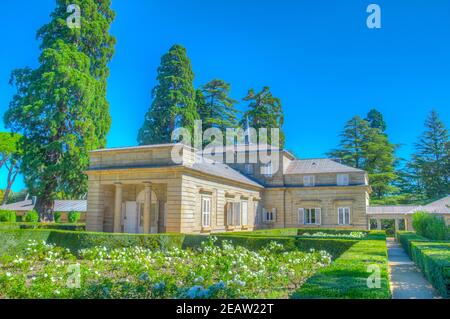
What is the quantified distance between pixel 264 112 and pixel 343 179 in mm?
19436

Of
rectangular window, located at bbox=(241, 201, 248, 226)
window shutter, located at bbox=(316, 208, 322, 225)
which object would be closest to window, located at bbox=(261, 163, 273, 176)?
window shutter, located at bbox=(316, 208, 322, 225)

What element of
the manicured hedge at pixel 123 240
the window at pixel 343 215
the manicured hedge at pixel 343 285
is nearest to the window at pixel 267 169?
the window at pixel 343 215

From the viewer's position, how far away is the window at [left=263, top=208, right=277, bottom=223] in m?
33.6

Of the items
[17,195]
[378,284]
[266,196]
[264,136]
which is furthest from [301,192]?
[17,195]

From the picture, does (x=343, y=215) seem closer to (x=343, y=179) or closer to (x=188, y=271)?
(x=343, y=179)

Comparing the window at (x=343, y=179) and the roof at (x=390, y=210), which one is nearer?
the window at (x=343, y=179)

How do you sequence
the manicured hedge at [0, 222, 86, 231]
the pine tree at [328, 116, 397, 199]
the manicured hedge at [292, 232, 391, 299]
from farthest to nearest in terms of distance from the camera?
the pine tree at [328, 116, 397, 199] → the manicured hedge at [0, 222, 86, 231] → the manicured hedge at [292, 232, 391, 299]

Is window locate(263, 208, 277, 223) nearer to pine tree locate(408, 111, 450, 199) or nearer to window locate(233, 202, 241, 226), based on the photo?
window locate(233, 202, 241, 226)

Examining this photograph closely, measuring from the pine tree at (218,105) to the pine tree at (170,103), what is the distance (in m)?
6.30

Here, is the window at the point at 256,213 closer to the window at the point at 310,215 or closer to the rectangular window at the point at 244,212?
the rectangular window at the point at 244,212

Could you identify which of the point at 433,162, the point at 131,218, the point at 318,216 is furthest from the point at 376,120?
the point at 131,218

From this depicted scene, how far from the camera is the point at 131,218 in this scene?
23.1 meters

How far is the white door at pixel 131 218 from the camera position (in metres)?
22.9

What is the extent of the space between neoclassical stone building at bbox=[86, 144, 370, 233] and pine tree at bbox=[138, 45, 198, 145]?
31.5ft
